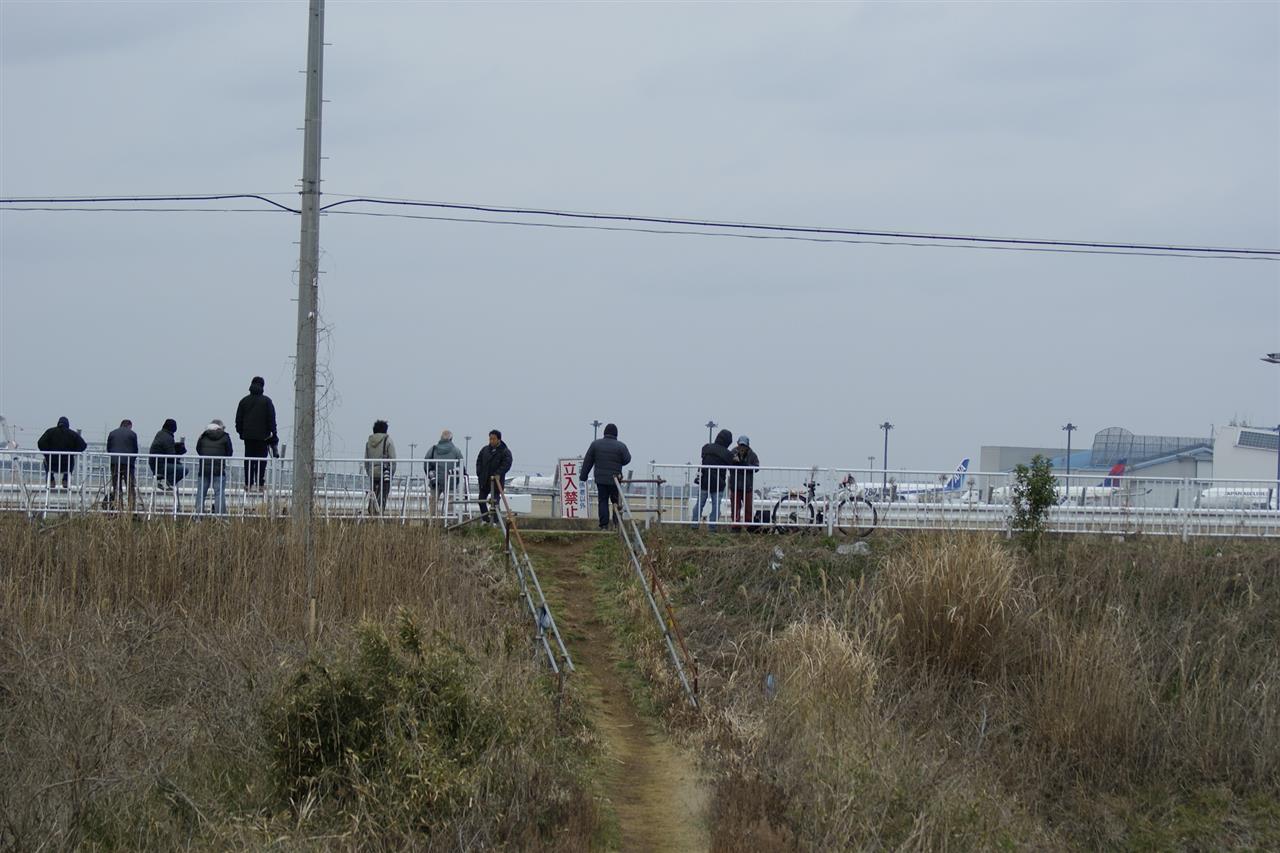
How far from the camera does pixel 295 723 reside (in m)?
11.8

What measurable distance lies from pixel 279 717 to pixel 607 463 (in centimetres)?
979

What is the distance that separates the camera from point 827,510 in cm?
2133

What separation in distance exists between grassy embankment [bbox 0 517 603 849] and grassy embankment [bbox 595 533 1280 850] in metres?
1.88

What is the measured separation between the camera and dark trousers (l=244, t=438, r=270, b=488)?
20.1 meters

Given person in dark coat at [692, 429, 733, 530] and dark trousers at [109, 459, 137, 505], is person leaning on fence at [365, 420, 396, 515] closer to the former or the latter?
dark trousers at [109, 459, 137, 505]

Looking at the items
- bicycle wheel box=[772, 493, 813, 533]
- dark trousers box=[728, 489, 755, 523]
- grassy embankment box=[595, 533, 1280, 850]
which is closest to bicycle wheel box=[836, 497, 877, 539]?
bicycle wheel box=[772, 493, 813, 533]

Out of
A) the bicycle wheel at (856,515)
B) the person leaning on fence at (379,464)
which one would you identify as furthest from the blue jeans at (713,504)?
the person leaning on fence at (379,464)

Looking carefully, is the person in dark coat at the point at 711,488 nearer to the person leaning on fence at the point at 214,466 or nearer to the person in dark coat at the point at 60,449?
the person leaning on fence at the point at 214,466

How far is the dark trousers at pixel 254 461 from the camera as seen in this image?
2012 centimetres

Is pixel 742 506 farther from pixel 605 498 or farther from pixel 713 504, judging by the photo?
pixel 605 498

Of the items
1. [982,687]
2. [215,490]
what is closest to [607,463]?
[215,490]

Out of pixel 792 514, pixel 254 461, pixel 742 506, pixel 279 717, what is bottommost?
pixel 279 717

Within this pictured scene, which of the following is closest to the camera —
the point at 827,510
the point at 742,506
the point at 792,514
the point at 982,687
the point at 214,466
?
the point at 982,687

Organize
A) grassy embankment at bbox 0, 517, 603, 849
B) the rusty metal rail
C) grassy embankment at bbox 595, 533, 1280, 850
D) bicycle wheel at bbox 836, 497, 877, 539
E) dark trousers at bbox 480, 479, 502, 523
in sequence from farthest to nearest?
bicycle wheel at bbox 836, 497, 877, 539
dark trousers at bbox 480, 479, 502, 523
the rusty metal rail
grassy embankment at bbox 595, 533, 1280, 850
grassy embankment at bbox 0, 517, 603, 849
